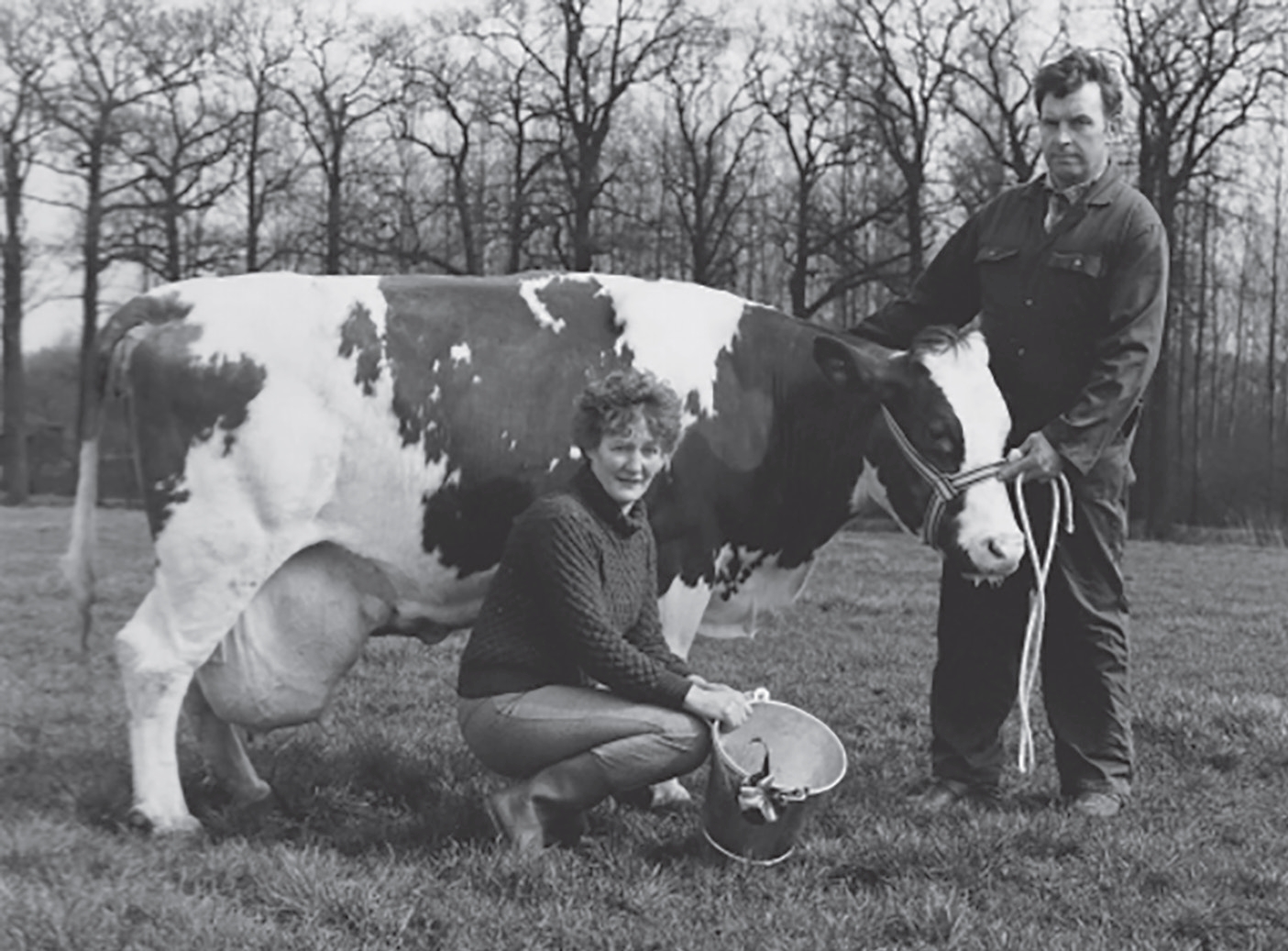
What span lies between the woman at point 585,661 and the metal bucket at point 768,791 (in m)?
0.15

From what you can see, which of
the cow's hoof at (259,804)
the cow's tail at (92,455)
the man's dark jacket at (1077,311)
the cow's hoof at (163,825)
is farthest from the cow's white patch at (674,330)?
the cow's hoof at (163,825)

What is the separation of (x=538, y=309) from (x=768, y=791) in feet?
6.02

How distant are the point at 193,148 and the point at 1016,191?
10.8 ft

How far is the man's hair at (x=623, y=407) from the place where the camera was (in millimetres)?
4348

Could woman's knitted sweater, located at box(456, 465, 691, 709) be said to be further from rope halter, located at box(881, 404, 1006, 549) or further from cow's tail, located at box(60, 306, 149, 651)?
cow's tail, located at box(60, 306, 149, 651)

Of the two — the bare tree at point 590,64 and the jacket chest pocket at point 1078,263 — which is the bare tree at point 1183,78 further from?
the jacket chest pocket at point 1078,263

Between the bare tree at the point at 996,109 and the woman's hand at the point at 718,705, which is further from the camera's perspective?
the bare tree at the point at 996,109

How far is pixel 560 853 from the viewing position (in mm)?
4305

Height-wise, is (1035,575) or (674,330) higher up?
(674,330)

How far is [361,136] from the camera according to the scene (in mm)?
12555

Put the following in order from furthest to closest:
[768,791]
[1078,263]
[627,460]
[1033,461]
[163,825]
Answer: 1. [1078,263]
2. [1033,461]
3. [163,825]
4. [627,460]
5. [768,791]

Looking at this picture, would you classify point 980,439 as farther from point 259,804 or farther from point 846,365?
point 259,804

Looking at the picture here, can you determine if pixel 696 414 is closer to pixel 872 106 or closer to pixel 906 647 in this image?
pixel 906 647

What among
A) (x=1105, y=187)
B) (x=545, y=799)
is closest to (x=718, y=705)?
(x=545, y=799)
